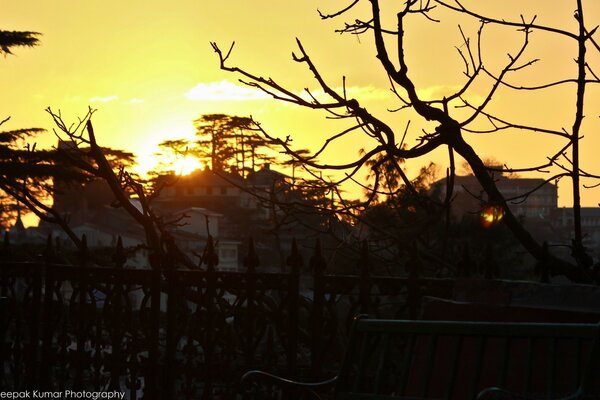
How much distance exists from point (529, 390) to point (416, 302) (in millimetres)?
1862

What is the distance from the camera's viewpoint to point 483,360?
3582 mm

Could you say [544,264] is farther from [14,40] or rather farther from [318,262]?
[14,40]

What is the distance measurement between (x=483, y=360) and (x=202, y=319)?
2879mm

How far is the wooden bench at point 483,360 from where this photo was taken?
3180 millimetres

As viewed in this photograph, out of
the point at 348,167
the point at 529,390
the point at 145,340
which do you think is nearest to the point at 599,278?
the point at 348,167

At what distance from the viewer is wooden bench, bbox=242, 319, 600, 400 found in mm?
3180

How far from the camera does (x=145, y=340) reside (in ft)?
21.2

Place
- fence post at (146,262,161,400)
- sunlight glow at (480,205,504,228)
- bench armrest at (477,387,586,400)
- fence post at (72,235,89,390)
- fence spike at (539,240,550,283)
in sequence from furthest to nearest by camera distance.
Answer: fence post at (72,235,89,390) < fence post at (146,262,161,400) < fence spike at (539,240,550,283) < sunlight glow at (480,205,504,228) < bench armrest at (477,387,586,400)

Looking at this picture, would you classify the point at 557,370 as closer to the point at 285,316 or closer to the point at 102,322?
the point at 285,316

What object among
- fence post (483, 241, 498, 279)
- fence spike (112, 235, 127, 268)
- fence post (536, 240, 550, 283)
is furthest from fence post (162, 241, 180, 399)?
fence post (536, 240, 550, 283)

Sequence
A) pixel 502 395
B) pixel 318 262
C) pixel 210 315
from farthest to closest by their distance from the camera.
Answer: pixel 210 315 → pixel 318 262 → pixel 502 395

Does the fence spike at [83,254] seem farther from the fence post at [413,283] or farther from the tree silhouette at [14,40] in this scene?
the tree silhouette at [14,40]

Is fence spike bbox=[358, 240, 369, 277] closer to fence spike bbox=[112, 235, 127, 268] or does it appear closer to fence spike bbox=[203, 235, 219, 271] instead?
fence spike bbox=[203, 235, 219, 271]

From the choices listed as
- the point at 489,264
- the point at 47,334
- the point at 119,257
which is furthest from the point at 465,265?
the point at 47,334
